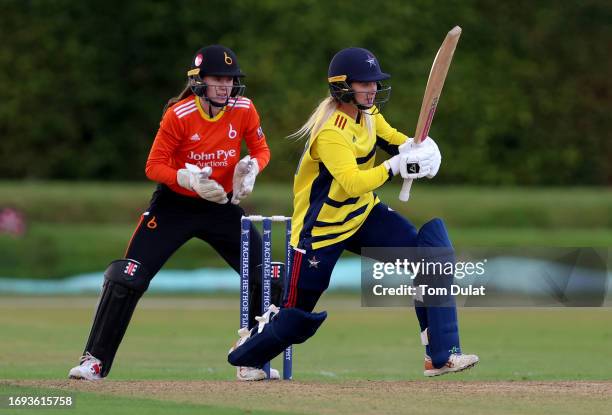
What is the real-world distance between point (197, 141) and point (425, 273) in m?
1.50

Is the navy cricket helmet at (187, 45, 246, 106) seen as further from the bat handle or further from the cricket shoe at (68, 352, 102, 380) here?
the cricket shoe at (68, 352, 102, 380)

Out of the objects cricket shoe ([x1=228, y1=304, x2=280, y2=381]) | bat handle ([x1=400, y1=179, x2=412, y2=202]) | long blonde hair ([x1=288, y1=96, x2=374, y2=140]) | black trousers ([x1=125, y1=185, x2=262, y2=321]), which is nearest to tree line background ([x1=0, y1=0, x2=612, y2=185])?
black trousers ([x1=125, y1=185, x2=262, y2=321])

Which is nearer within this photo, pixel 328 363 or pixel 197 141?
pixel 197 141

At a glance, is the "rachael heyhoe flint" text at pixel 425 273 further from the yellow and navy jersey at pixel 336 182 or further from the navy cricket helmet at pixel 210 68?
the navy cricket helmet at pixel 210 68

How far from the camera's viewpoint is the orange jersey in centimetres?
812

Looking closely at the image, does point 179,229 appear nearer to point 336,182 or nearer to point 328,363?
point 336,182

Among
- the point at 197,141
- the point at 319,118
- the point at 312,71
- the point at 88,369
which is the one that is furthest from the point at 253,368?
the point at 312,71

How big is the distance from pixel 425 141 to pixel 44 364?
3.75 metres

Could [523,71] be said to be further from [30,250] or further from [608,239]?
[30,250]

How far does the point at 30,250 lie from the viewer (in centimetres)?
1956

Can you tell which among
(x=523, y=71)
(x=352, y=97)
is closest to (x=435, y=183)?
(x=523, y=71)

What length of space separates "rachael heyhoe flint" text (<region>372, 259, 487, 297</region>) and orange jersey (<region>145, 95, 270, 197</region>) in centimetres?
99

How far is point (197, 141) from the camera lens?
8.21 m

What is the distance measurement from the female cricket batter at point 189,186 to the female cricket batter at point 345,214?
0.53 m
